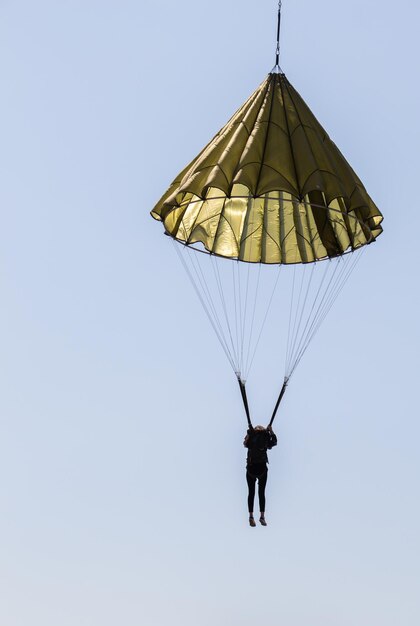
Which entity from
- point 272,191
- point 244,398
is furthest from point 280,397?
point 272,191

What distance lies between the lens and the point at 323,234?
52.1m

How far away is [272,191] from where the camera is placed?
47312 millimetres

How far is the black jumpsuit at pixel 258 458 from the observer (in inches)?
1891

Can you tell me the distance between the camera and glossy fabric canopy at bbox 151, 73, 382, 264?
47000 millimetres

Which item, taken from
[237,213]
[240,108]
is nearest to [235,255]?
[237,213]

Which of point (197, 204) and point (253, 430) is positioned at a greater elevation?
point (197, 204)

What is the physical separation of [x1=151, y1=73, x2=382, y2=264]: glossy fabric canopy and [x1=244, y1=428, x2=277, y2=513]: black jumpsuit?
6022 millimetres

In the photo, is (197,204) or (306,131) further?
(197,204)

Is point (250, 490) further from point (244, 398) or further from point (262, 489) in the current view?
point (244, 398)

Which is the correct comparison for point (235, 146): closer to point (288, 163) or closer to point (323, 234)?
point (288, 163)

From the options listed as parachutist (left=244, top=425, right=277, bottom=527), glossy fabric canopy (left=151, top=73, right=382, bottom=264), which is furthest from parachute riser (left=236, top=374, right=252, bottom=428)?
glossy fabric canopy (left=151, top=73, right=382, bottom=264)

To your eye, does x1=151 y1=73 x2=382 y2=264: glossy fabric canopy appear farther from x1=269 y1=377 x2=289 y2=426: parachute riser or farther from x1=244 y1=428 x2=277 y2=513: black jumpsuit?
x1=244 y1=428 x2=277 y2=513: black jumpsuit

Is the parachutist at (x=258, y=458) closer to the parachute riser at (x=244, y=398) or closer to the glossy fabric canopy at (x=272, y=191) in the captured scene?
the parachute riser at (x=244, y=398)

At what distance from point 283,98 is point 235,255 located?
562 cm
